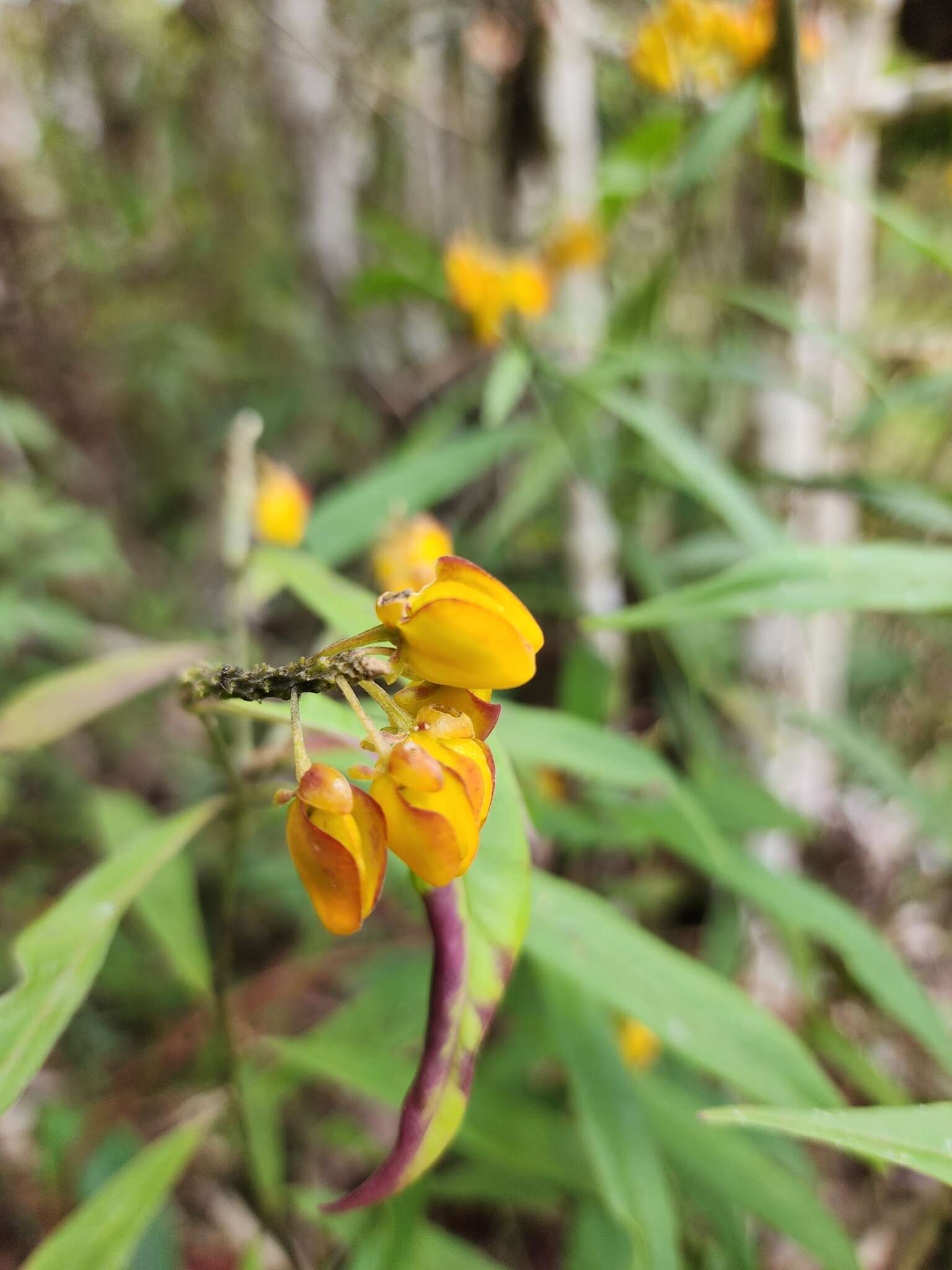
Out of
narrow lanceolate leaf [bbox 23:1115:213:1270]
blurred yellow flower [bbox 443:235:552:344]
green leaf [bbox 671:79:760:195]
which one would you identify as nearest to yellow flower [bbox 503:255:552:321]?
blurred yellow flower [bbox 443:235:552:344]

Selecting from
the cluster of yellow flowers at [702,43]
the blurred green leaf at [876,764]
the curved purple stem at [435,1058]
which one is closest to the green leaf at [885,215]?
the cluster of yellow flowers at [702,43]

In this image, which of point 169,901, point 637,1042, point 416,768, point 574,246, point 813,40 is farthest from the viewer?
point 574,246

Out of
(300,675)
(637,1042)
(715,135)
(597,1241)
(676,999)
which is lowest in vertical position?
(637,1042)

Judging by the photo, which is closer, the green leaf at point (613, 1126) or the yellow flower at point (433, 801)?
the yellow flower at point (433, 801)

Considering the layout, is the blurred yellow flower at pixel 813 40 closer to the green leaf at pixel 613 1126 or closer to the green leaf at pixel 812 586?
the green leaf at pixel 812 586

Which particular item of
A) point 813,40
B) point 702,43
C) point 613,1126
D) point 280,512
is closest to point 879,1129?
point 613,1126

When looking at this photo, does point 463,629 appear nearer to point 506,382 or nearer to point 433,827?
point 433,827

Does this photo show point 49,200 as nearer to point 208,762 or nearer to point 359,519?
point 208,762
